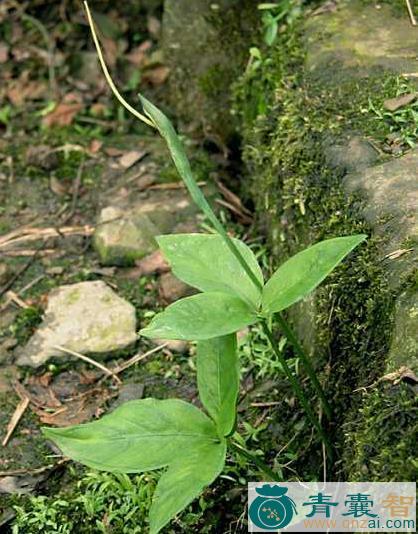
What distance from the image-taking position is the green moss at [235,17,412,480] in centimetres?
164

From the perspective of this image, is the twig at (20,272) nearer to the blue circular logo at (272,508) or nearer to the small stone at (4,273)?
the small stone at (4,273)

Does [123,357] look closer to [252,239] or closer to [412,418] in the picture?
[252,239]

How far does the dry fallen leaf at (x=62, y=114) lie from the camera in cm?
310

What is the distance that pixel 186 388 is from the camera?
→ 82.7 inches

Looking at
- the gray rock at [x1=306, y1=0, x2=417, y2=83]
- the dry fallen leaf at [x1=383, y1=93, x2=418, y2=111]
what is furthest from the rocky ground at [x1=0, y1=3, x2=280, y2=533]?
the dry fallen leaf at [x1=383, y1=93, x2=418, y2=111]

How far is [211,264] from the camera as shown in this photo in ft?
5.14

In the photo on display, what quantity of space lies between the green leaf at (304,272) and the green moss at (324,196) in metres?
0.20

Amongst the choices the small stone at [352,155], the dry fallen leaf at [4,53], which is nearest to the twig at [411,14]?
the small stone at [352,155]

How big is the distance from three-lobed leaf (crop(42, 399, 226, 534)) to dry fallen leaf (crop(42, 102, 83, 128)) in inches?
71.0

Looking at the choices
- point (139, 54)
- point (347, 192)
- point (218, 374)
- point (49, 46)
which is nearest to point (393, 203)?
point (347, 192)

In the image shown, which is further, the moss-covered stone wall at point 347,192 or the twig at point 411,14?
the twig at point 411,14

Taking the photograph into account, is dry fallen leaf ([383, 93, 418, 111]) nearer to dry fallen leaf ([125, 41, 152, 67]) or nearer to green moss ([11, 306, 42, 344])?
green moss ([11, 306, 42, 344])

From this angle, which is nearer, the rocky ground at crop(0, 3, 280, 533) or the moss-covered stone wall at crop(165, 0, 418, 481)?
the moss-covered stone wall at crop(165, 0, 418, 481)

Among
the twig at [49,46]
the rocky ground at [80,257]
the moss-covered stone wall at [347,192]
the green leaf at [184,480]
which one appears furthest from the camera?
the twig at [49,46]
